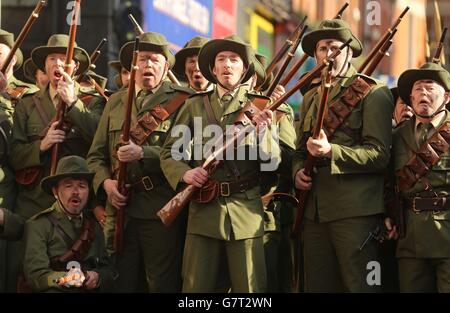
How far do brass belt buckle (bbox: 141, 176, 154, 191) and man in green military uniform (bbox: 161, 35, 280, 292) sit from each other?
0.41 metres

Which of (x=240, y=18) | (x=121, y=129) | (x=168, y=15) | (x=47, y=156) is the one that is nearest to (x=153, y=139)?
(x=121, y=129)

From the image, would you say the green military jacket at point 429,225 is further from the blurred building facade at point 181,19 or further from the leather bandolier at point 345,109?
the blurred building facade at point 181,19

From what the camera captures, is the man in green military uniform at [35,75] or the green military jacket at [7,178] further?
the man in green military uniform at [35,75]

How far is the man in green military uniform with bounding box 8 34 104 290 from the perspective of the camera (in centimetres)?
954

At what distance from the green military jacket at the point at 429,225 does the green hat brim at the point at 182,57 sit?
2.10 meters

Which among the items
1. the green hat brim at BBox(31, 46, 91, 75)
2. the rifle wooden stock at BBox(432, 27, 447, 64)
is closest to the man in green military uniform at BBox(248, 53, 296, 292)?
the rifle wooden stock at BBox(432, 27, 447, 64)

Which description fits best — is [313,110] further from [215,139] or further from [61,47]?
[61,47]

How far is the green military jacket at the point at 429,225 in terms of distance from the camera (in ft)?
27.8

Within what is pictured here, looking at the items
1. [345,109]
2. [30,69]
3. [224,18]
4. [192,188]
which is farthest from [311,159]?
[224,18]

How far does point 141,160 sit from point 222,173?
800 millimetres

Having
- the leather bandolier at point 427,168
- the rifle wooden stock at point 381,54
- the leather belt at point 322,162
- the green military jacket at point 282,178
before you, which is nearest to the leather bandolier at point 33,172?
the green military jacket at point 282,178

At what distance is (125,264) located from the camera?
9.26 m

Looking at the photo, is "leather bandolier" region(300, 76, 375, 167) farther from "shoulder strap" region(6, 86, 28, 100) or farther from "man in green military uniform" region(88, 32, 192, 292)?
"shoulder strap" region(6, 86, 28, 100)

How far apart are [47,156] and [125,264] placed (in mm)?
1044
